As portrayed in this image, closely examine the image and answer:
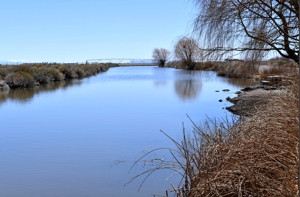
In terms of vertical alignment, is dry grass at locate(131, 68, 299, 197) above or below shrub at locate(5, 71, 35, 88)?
above

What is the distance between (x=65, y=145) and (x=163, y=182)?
2.88 m

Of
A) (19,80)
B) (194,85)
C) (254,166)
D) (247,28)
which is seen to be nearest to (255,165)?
(254,166)

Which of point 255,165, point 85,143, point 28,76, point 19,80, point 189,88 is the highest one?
point 255,165

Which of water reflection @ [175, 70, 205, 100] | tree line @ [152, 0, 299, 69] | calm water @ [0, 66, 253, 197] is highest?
tree line @ [152, 0, 299, 69]

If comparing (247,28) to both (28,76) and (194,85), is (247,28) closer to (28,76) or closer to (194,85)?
(194,85)

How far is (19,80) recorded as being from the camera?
19.8 m

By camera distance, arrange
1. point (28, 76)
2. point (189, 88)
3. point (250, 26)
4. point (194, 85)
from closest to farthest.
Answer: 1. point (250, 26)
2. point (189, 88)
3. point (28, 76)
4. point (194, 85)

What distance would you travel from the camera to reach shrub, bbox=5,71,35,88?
19688 millimetres

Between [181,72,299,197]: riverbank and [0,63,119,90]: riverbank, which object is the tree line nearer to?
[181,72,299,197]: riverbank

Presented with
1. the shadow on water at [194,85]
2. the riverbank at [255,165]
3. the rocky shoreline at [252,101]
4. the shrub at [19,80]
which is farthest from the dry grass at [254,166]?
the shrub at [19,80]

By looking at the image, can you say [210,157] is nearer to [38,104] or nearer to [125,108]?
[125,108]

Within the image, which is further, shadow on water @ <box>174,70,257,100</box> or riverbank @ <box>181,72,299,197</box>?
shadow on water @ <box>174,70,257,100</box>

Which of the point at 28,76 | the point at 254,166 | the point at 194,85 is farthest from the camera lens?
the point at 194,85

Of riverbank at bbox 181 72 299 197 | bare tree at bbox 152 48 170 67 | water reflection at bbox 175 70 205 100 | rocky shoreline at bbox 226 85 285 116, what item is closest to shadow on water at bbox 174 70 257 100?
water reflection at bbox 175 70 205 100
